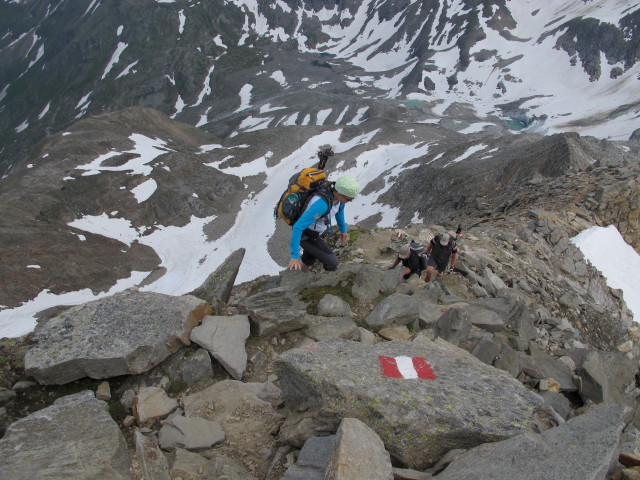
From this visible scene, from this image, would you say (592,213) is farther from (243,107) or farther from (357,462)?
(243,107)

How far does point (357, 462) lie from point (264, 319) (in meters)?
4.00

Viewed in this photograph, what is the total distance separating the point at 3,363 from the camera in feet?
19.9

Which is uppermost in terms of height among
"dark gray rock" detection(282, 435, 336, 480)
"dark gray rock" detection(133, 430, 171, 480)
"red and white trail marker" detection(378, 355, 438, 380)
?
"red and white trail marker" detection(378, 355, 438, 380)

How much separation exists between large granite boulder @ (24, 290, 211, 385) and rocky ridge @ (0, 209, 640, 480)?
3 cm

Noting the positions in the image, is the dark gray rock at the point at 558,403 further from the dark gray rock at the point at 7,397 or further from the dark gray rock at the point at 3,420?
the dark gray rock at the point at 7,397

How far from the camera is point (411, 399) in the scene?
4.30 metres

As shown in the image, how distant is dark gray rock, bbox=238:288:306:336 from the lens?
723 centimetres

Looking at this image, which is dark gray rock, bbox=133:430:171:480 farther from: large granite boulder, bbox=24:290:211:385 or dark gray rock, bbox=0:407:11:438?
dark gray rock, bbox=0:407:11:438

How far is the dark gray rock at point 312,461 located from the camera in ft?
12.3

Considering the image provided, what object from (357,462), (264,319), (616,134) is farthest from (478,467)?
(616,134)

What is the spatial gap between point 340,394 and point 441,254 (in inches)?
364

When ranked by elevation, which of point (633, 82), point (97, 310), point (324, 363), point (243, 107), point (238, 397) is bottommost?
point (243, 107)

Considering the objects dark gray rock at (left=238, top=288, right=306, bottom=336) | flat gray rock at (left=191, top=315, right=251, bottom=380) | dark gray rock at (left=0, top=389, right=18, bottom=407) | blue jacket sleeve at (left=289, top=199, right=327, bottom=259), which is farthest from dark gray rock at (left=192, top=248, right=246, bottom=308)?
dark gray rock at (left=0, top=389, right=18, bottom=407)

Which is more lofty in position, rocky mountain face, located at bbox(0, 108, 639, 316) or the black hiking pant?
the black hiking pant
